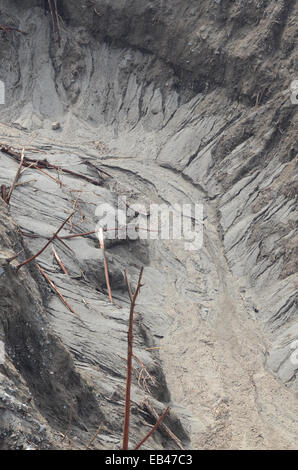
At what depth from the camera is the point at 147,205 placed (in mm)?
14867

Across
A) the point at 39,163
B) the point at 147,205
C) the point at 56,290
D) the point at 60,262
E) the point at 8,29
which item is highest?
the point at 8,29

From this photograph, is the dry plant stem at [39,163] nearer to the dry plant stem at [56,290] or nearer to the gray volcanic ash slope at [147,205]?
the gray volcanic ash slope at [147,205]

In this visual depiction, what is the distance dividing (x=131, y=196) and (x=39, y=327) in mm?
8761

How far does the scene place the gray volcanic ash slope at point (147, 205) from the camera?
6.71 m

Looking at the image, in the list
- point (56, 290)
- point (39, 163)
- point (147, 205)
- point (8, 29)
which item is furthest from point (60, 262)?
point (8, 29)

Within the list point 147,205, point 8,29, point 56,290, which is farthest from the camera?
point 8,29

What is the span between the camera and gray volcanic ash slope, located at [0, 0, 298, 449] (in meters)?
6.71

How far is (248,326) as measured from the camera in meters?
11.5

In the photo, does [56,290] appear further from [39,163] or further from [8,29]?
[8,29]

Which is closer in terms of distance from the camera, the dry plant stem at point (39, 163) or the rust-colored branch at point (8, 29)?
the dry plant stem at point (39, 163)

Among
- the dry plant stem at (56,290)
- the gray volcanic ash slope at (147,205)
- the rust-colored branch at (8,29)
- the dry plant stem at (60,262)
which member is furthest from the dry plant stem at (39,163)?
the rust-colored branch at (8,29)

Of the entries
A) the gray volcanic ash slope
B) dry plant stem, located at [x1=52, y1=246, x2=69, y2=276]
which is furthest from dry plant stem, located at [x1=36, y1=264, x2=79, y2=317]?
dry plant stem, located at [x1=52, y1=246, x2=69, y2=276]

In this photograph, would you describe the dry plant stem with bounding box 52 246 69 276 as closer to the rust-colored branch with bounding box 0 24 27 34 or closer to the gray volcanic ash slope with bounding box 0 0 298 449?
the gray volcanic ash slope with bounding box 0 0 298 449
